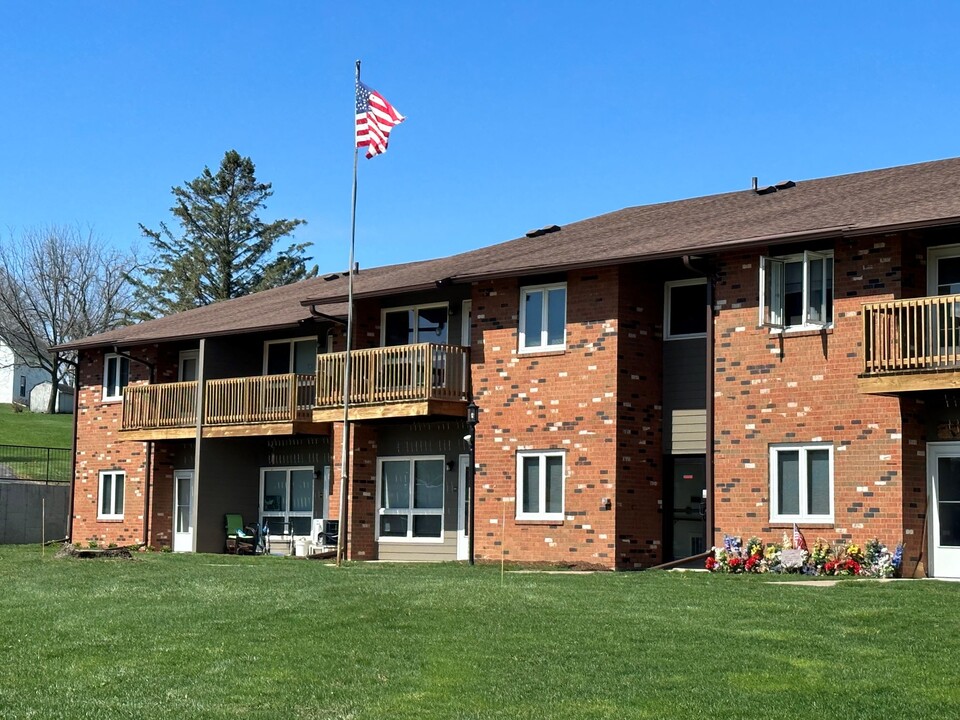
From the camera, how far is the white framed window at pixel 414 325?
28.7 m

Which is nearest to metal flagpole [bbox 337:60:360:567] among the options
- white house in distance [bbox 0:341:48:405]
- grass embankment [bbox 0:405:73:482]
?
grass embankment [bbox 0:405:73:482]

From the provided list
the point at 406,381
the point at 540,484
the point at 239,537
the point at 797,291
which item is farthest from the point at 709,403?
the point at 239,537

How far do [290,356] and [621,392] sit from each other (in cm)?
1074

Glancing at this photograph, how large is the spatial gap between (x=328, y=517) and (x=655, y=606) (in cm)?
1604

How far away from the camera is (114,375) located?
36.3 m

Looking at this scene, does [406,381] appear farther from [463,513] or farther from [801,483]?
[801,483]

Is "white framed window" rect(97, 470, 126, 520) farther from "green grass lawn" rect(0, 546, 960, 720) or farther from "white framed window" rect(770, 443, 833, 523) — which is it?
"white framed window" rect(770, 443, 833, 523)

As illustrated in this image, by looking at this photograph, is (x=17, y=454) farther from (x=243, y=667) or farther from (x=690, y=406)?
(x=243, y=667)

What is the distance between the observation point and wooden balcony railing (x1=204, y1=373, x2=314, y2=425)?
30469mm

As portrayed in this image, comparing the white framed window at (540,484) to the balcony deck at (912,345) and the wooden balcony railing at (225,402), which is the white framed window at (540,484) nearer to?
the balcony deck at (912,345)

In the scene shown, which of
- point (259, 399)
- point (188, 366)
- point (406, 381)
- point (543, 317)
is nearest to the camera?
point (543, 317)

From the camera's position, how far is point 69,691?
12.0m

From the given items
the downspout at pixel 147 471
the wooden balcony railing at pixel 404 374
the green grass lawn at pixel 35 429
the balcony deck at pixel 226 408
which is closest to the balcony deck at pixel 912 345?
the wooden balcony railing at pixel 404 374

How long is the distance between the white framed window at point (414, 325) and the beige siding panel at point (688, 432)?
5559mm
